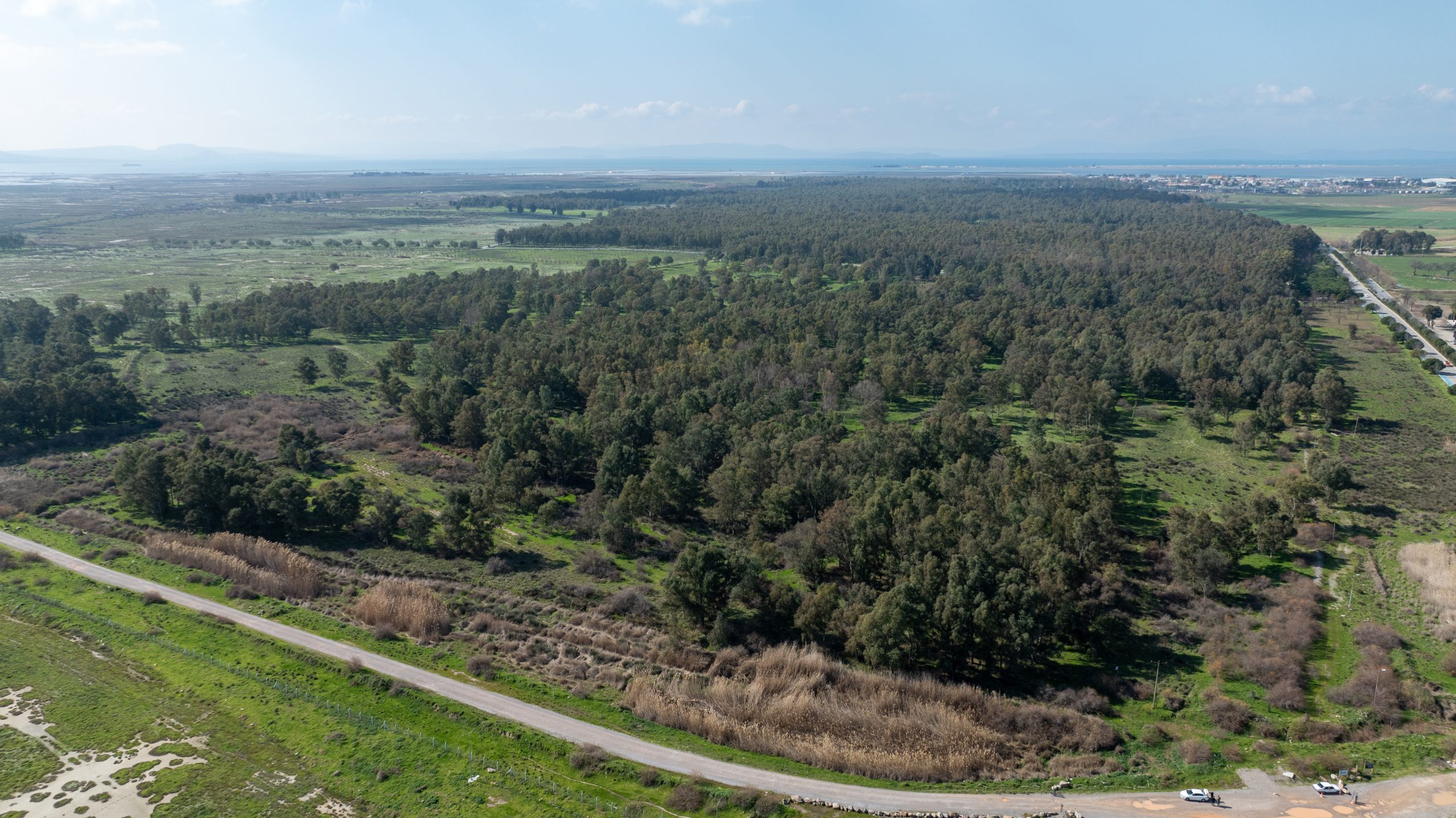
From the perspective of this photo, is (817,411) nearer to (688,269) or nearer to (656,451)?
(656,451)

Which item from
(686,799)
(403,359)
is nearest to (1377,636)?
(686,799)

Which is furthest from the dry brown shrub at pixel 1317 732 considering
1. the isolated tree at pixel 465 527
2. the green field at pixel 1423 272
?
the green field at pixel 1423 272

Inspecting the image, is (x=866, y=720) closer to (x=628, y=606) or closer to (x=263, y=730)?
(x=628, y=606)

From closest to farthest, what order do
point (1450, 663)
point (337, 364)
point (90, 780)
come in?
1. point (90, 780)
2. point (1450, 663)
3. point (337, 364)

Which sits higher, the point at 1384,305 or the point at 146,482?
the point at 1384,305

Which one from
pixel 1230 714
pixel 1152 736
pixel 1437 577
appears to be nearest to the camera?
pixel 1152 736

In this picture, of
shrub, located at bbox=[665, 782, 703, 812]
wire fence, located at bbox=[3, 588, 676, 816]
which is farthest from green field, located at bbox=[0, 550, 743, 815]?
shrub, located at bbox=[665, 782, 703, 812]

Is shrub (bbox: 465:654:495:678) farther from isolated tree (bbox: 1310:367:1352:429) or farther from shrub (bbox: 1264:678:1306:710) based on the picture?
isolated tree (bbox: 1310:367:1352:429)

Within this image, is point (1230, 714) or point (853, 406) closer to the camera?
point (1230, 714)
